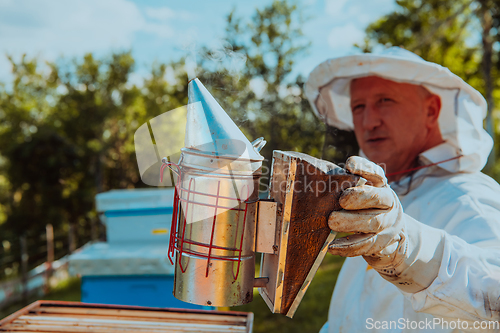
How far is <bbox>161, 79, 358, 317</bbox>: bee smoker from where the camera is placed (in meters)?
1.12

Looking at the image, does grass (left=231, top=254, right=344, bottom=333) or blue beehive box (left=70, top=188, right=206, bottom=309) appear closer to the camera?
blue beehive box (left=70, top=188, right=206, bottom=309)

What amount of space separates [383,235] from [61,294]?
9.49 metres

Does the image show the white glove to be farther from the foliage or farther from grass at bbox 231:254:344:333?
the foliage

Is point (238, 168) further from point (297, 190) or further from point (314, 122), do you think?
point (314, 122)

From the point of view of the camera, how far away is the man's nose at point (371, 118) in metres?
2.21

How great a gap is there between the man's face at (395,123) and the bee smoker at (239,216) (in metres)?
1.12

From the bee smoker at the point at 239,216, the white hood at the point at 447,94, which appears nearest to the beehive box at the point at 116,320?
the bee smoker at the point at 239,216

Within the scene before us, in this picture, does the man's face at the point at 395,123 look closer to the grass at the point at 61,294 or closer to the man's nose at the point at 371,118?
the man's nose at the point at 371,118

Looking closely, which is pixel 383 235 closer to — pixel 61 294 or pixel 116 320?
pixel 116 320

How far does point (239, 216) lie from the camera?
A: 115 centimetres

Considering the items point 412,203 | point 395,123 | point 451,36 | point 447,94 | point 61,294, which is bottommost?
point 61,294

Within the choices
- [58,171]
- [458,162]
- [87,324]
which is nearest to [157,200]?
[87,324]

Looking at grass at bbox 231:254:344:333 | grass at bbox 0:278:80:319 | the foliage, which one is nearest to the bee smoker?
grass at bbox 231:254:344:333

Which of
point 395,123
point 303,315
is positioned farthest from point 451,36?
point 395,123
